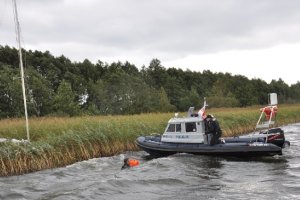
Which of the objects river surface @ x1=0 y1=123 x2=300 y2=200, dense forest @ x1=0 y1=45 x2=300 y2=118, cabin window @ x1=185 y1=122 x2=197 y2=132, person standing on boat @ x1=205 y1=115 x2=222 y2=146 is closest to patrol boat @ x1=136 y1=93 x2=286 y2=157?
cabin window @ x1=185 y1=122 x2=197 y2=132

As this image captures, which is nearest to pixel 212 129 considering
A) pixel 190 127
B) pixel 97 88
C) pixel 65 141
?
pixel 190 127

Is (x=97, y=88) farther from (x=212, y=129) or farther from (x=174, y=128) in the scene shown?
(x=212, y=129)

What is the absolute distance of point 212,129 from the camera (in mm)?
19391

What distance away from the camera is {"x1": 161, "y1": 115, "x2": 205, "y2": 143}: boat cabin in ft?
65.3

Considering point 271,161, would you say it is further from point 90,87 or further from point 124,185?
point 90,87

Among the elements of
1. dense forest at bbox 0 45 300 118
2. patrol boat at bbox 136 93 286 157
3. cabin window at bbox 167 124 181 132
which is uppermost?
dense forest at bbox 0 45 300 118

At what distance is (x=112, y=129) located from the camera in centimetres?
2127

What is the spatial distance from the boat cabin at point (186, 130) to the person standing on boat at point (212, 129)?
1.09 feet

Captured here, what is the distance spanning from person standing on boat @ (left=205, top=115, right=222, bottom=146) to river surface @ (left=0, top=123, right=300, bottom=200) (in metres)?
1.20

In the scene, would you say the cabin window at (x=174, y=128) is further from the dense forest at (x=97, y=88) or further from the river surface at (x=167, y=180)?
the dense forest at (x=97, y=88)

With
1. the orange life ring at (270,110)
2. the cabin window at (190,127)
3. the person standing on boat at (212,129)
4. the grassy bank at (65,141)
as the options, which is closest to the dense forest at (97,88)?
the grassy bank at (65,141)

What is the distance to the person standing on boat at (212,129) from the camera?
19.2 meters

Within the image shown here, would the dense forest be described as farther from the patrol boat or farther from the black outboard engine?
the black outboard engine

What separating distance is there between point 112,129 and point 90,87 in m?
40.1
